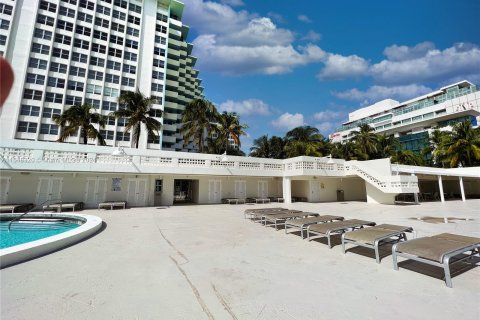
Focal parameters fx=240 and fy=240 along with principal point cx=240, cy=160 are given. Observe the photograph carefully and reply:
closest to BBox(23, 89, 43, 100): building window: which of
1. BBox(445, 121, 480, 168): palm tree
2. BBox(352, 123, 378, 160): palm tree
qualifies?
BBox(352, 123, 378, 160): palm tree

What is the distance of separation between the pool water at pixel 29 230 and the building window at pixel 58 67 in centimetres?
3708

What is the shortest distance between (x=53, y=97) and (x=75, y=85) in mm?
3943

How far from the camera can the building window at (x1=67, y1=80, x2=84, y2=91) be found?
40.8m

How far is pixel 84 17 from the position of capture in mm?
43062

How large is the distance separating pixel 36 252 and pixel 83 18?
5137cm

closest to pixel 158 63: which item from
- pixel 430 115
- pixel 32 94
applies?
pixel 32 94

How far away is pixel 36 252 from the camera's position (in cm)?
615

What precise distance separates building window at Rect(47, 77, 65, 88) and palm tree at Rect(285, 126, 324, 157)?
125 ft

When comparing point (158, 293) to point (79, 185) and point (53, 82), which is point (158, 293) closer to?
point (79, 185)

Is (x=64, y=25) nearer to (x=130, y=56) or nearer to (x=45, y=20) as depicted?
(x=45, y=20)

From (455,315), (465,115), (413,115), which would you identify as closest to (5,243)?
(455,315)

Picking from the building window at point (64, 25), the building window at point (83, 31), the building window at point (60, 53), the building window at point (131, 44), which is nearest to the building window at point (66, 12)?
the building window at point (64, 25)

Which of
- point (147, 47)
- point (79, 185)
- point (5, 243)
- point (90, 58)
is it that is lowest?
point (5, 243)

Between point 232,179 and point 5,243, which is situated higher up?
point 232,179
